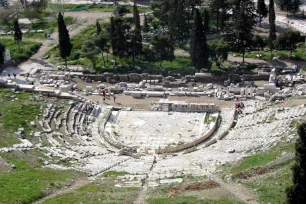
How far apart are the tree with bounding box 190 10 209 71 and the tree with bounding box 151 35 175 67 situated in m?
3.52

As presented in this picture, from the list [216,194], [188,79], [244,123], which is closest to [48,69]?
[188,79]

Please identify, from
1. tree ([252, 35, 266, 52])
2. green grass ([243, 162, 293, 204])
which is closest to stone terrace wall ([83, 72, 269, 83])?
tree ([252, 35, 266, 52])

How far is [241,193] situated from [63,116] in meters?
28.3

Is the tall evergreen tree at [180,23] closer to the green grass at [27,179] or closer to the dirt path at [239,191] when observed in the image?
the green grass at [27,179]

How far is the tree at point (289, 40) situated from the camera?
75.9 meters

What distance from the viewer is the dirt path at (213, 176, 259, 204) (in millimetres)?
38281

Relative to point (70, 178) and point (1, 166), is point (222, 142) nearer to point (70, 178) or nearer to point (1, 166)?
point (70, 178)

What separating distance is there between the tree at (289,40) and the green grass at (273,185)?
37389 millimetres

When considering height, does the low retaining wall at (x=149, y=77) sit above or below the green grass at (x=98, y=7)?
below

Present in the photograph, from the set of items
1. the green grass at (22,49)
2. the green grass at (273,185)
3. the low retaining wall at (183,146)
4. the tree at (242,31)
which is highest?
the tree at (242,31)

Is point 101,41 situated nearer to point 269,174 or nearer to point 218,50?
point 218,50

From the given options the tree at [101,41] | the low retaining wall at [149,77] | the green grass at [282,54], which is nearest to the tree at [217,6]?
the green grass at [282,54]

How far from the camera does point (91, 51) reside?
77062 millimetres

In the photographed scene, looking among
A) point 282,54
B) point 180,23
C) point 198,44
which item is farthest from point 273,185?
point 180,23
